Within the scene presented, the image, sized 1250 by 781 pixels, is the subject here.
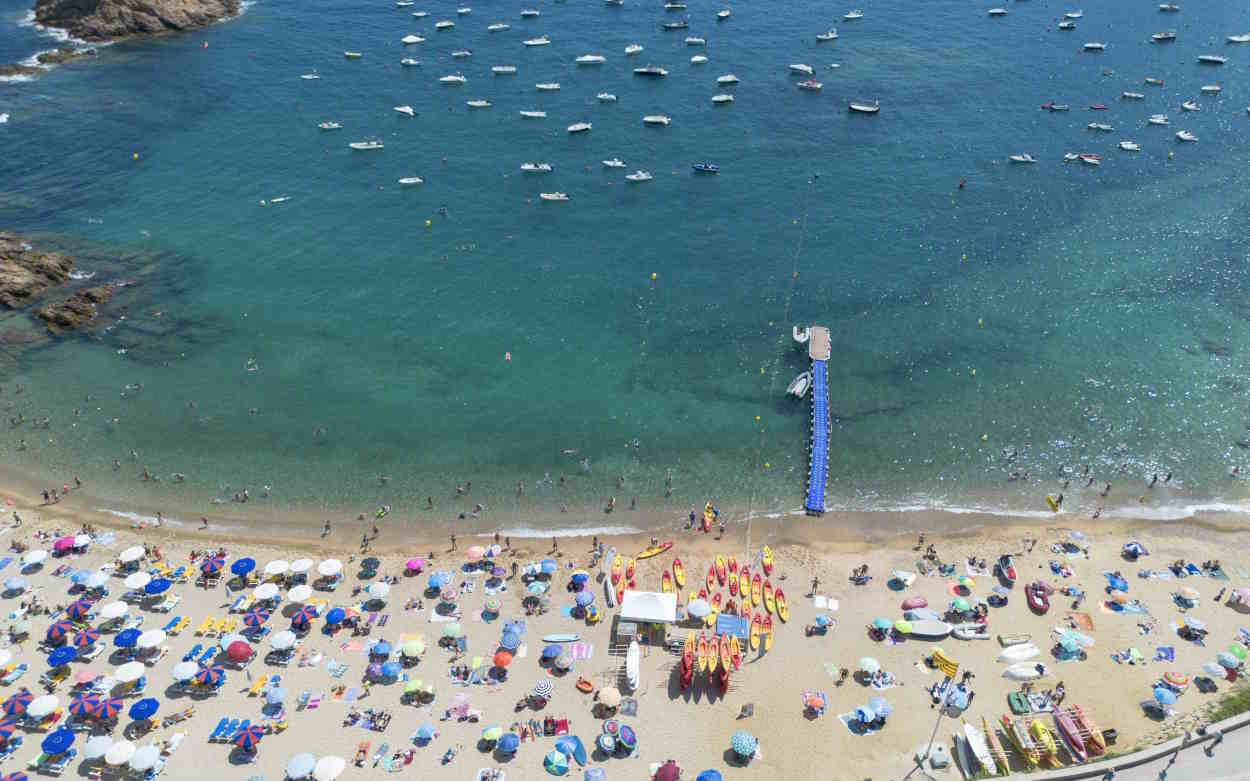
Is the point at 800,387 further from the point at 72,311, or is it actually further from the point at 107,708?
the point at 72,311

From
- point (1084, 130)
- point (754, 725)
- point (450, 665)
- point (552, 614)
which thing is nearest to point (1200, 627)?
point (754, 725)

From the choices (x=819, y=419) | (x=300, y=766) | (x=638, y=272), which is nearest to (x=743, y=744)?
(x=300, y=766)

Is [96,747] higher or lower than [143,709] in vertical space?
lower

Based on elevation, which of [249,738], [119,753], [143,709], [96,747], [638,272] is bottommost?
[249,738]

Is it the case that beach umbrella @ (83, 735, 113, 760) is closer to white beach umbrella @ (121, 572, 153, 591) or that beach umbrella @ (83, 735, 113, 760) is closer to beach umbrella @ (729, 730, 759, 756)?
white beach umbrella @ (121, 572, 153, 591)

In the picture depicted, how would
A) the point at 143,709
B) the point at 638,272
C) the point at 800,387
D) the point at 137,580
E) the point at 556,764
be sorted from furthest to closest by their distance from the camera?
the point at 638,272, the point at 800,387, the point at 137,580, the point at 143,709, the point at 556,764

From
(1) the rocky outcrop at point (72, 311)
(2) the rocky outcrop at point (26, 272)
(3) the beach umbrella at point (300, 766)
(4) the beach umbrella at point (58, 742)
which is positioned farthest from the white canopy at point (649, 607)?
(2) the rocky outcrop at point (26, 272)
